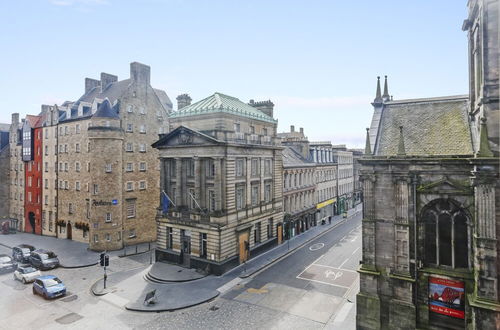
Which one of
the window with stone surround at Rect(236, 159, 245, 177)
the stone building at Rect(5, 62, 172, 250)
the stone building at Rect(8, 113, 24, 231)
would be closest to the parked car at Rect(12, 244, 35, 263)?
the stone building at Rect(5, 62, 172, 250)

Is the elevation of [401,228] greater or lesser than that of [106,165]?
lesser

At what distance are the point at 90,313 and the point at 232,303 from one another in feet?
32.3

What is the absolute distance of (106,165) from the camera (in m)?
37.2

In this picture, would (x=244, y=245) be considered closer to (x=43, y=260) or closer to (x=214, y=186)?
(x=214, y=186)

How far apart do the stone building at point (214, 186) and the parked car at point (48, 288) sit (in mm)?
9745

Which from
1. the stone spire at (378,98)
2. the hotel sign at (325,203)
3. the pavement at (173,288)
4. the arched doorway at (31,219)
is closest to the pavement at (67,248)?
the arched doorway at (31,219)

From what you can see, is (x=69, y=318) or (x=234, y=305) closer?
(x=69, y=318)

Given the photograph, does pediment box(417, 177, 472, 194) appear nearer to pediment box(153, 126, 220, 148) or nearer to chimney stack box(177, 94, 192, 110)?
pediment box(153, 126, 220, 148)

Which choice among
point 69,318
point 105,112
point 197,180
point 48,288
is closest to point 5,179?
point 105,112

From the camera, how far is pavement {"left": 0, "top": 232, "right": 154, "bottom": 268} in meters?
33.1


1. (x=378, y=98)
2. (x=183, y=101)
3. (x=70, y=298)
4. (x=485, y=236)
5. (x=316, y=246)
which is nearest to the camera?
(x=485, y=236)

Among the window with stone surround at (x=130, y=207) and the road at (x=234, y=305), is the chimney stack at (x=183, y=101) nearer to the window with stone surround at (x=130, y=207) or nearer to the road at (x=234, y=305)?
the window with stone surround at (x=130, y=207)

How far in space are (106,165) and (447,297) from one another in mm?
35204

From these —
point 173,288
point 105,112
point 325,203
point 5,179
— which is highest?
point 105,112
